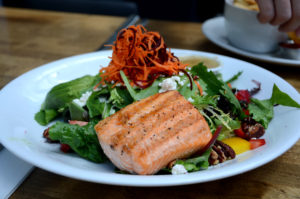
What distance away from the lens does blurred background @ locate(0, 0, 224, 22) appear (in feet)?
17.4

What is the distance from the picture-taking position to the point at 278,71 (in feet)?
9.01

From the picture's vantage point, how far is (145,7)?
5344mm

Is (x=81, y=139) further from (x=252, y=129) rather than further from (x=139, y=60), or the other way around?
(x=252, y=129)

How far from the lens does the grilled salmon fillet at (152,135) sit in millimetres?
1317

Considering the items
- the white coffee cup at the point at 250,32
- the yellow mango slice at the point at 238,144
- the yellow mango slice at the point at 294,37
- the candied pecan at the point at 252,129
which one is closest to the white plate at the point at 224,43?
the white coffee cup at the point at 250,32

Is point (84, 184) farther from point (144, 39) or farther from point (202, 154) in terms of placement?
point (144, 39)

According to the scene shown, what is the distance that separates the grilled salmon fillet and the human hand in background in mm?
1455

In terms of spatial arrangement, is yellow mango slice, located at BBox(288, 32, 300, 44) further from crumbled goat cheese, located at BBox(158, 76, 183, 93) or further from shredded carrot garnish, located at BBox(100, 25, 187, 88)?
crumbled goat cheese, located at BBox(158, 76, 183, 93)

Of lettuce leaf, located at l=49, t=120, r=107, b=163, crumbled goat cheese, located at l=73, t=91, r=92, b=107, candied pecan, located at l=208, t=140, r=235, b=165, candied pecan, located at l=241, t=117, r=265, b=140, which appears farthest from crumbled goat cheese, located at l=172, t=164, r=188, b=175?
crumbled goat cheese, located at l=73, t=91, r=92, b=107

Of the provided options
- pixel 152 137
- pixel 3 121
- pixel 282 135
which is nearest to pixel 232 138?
pixel 282 135

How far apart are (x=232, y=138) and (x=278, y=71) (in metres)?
1.28

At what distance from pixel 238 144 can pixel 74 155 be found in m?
0.82

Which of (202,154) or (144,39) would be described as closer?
(202,154)

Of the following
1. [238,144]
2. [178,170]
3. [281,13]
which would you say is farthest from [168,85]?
[281,13]
